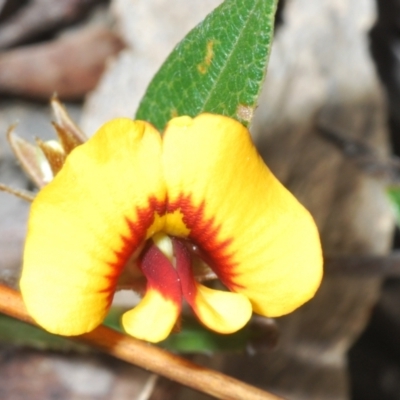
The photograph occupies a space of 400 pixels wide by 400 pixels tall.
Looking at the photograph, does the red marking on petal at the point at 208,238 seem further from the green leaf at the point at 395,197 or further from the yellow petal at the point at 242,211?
the green leaf at the point at 395,197

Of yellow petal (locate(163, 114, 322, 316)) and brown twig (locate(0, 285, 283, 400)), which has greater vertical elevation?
yellow petal (locate(163, 114, 322, 316))

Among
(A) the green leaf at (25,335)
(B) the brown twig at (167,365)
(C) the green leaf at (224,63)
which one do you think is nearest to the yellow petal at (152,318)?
(B) the brown twig at (167,365)

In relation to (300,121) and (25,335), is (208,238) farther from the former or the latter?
(300,121)

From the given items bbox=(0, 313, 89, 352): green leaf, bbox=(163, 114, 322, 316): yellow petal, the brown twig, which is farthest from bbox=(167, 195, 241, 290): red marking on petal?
bbox=(0, 313, 89, 352): green leaf

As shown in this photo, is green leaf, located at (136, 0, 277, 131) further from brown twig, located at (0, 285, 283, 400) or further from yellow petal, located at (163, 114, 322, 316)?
brown twig, located at (0, 285, 283, 400)

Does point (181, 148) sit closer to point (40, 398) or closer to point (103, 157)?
point (103, 157)

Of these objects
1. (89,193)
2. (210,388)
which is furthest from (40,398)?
(89,193)

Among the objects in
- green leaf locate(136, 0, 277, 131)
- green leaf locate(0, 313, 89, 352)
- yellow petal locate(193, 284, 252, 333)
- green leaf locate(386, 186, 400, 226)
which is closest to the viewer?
yellow petal locate(193, 284, 252, 333)

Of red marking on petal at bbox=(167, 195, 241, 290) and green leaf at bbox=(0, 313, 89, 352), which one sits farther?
green leaf at bbox=(0, 313, 89, 352)
